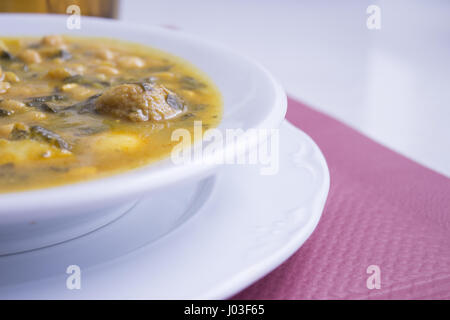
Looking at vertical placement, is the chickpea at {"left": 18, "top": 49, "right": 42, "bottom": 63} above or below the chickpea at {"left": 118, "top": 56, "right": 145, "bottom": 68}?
above

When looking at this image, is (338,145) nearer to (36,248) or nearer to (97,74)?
(97,74)

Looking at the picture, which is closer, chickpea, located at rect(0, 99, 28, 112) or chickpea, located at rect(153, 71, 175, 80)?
chickpea, located at rect(0, 99, 28, 112)

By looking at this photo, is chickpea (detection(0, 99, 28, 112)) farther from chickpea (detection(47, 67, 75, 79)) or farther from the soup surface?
chickpea (detection(47, 67, 75, 79))

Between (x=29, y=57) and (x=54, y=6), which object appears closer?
(x=29, y=57)

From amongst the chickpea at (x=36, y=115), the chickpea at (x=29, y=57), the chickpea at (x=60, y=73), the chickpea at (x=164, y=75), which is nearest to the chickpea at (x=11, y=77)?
the chickpea at (x=60, y=73)

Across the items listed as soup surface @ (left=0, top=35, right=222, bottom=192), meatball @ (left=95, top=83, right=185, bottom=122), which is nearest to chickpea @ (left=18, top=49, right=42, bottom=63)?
soup surface @ (left=0, top=35, right=222, bottom=192)

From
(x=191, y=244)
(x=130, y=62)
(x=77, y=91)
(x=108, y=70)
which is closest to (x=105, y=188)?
(x=191, y=244)

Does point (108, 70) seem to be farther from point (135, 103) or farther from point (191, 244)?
point (191, 244)

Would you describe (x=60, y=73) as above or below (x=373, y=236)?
above
